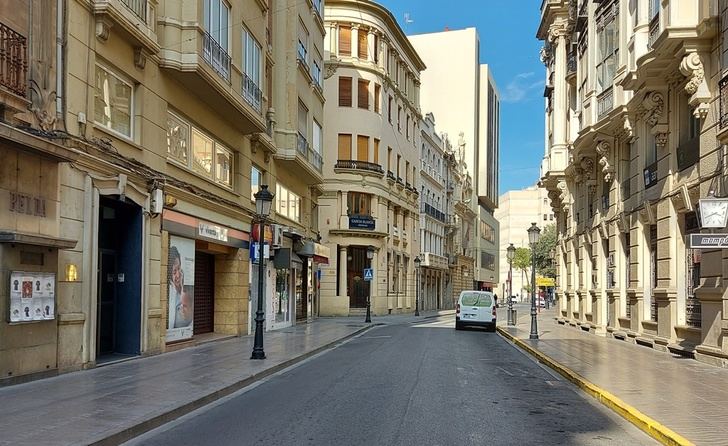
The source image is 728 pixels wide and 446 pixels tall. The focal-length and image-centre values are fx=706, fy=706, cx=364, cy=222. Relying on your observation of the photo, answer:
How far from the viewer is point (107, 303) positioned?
15.3 m

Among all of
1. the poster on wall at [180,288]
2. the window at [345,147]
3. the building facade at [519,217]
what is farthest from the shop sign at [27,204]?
the building facade at [519,217]

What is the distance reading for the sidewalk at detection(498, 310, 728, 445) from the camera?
8.63 metres

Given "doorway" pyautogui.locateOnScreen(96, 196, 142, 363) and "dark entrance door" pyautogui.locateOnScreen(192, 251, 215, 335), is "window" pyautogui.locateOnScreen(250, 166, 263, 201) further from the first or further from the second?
"doorway" pyautogui.locateOnScreen(96, 196, 142, 363)

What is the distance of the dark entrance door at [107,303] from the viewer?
15.2 metres

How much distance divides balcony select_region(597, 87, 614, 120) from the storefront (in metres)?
12.8

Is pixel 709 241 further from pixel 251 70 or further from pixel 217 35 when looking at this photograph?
pixel 251 70

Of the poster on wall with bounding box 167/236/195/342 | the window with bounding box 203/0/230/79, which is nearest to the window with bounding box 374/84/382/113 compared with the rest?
the window with bounding box 203/0/230/79

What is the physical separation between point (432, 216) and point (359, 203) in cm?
1934

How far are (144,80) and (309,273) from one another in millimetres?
19134

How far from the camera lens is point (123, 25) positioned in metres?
14.1

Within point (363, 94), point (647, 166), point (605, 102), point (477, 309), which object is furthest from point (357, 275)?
point (647, 166)

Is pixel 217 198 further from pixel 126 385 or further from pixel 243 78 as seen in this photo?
pixel 126 385

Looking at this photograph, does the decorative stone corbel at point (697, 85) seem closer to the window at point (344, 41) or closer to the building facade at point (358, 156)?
the building facade at point (358, 156)

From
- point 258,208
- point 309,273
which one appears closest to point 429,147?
point 309,273
